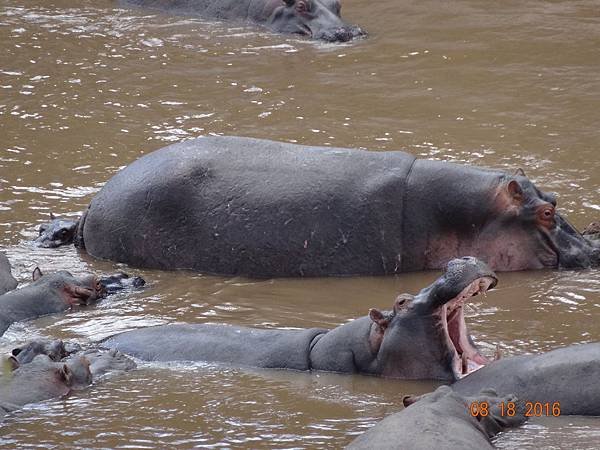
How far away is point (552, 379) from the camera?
580 cm

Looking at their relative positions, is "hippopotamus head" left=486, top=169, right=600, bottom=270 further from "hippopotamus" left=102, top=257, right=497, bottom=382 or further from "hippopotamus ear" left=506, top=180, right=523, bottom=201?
"hippopotamus" left=102, top=257, right=497, bottom=382

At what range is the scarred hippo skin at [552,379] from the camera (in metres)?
5.68

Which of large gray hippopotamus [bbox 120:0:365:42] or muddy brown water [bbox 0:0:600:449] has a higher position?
large gray hippopotamus [bbox 120:0:365:42]

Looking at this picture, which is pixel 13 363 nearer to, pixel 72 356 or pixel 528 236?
pixel 72 356

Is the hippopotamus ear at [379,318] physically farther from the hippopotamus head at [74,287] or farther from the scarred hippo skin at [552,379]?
the hippopotamus head at [74,287]

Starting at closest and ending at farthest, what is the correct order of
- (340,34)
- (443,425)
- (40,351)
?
(443,425) → (40,351) → (340,34)

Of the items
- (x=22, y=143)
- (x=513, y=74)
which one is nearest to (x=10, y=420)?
(x=22, y=143)

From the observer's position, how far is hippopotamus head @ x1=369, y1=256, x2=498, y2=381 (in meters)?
6.14

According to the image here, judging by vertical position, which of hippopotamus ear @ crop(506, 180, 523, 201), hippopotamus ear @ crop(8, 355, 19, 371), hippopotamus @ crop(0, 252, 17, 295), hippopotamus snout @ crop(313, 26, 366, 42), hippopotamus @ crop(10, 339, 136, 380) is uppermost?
hippopotamus ear @ crop(506, 180, 523, 201)

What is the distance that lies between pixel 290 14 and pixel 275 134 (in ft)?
13.3

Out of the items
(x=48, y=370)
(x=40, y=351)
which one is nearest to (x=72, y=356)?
(x=40, y=351)

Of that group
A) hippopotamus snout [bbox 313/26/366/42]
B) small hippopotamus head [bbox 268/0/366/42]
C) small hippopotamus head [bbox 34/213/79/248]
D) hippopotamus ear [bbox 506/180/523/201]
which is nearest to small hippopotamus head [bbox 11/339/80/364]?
small hippopotamus head [bbox 34/213/79/248]

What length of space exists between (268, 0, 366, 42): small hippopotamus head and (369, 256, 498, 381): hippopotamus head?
8.27 m

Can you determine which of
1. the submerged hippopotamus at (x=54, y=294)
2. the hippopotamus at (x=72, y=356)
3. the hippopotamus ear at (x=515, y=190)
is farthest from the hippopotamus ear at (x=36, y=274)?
the hippopotamus ear at (x=515, y=190)
